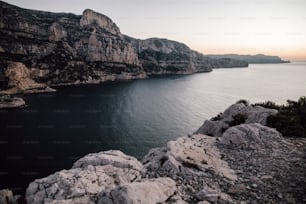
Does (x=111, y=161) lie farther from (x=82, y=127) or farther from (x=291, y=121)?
(x=82, y=127)

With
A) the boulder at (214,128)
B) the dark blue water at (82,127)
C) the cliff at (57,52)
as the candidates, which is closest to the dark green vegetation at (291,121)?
the boulder at (214,128)

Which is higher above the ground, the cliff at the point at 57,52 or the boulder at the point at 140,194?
the cliff at the point at 57,52

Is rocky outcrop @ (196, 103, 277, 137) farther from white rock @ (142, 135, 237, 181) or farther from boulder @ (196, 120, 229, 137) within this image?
white rock @ (142, 135, 237, 181)

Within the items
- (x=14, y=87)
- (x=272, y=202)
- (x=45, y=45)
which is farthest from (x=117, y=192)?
(x=45, y=45)

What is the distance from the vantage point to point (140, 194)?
380 inches

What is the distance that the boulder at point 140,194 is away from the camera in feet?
31.0

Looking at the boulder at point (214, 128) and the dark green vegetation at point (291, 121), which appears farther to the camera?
the boulder at point (214, 128)

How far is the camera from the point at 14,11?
508 feet

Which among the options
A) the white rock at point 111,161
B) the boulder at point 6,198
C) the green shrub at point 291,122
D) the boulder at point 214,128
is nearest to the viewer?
the white rock at point 111,161

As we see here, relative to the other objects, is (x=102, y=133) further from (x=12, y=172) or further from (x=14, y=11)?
(x=14, y=11)

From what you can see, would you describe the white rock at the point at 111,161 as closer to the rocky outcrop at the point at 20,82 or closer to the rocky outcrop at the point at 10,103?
the rocky outcrop at the point at 10,103

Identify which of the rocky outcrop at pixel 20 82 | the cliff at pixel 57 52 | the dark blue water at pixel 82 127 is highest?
the cliff at pixel 57 52

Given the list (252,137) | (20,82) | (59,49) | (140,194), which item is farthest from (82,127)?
(59,49)

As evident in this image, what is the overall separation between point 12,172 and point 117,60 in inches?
6492
